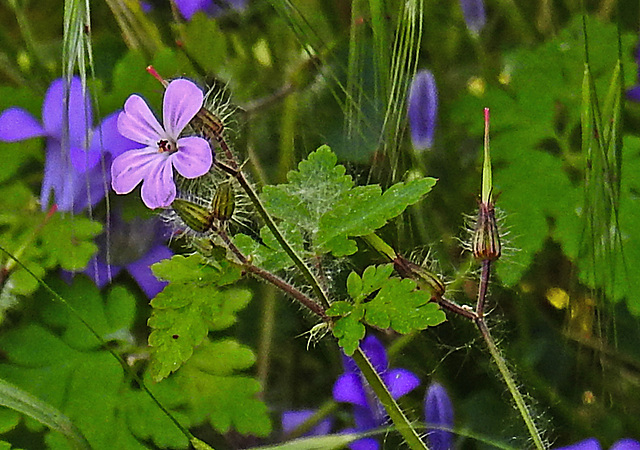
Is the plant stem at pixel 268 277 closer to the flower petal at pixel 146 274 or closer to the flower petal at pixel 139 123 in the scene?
the flower petal at pixel 139 123

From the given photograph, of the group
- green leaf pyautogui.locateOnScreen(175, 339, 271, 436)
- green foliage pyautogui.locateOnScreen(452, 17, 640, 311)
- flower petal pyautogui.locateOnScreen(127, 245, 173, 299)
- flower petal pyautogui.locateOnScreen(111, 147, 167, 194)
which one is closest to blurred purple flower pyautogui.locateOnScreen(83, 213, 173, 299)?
flower petal pyautogui.locateOnScreen(127, 245, 173, 299)

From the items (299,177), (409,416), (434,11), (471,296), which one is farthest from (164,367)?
(434,11)

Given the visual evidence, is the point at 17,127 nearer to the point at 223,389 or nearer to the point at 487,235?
the point at 223,389

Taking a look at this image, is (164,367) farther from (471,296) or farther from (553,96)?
(553,96)

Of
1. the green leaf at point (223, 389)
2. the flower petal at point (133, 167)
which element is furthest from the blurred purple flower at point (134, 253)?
the flower petal at point (133, 167)

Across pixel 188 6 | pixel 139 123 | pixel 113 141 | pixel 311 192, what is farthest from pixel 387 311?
pixel 188 6

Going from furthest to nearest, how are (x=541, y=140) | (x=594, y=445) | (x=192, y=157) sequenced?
(x=541, y=140) → (x=594, y=445) → (x=192, y=157)
